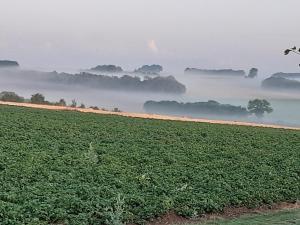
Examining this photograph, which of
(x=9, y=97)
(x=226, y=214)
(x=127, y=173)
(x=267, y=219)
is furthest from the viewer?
(x=9, y=97)

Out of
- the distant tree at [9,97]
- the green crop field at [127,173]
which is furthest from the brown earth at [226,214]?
the distant tree at [9,97]

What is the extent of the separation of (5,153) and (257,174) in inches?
183

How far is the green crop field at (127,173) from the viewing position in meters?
6.90

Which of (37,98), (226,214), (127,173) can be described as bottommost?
(226,214)

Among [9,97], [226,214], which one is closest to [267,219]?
[226,214]

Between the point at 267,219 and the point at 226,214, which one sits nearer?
the point at 267,219

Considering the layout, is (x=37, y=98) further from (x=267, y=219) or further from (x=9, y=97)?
(x=267, y=219)

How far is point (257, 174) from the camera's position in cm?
1037

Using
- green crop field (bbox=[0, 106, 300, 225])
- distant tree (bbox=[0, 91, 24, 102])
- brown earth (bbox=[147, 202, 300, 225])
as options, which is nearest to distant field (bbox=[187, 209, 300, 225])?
brown earth (bbox=[147, 202, 300, 225])

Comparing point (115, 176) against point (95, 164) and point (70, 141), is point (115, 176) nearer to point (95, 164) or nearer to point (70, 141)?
point (95, 164)

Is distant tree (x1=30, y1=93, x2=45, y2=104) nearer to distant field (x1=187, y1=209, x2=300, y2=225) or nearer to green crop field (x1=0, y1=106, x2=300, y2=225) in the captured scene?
green crop field (x1=0, y1=106, x2=300, y2=225)

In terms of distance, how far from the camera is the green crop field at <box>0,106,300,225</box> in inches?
272

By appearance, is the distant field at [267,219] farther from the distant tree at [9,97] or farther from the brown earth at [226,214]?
the distant tree at [9,97]

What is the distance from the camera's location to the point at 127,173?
9.17 m
